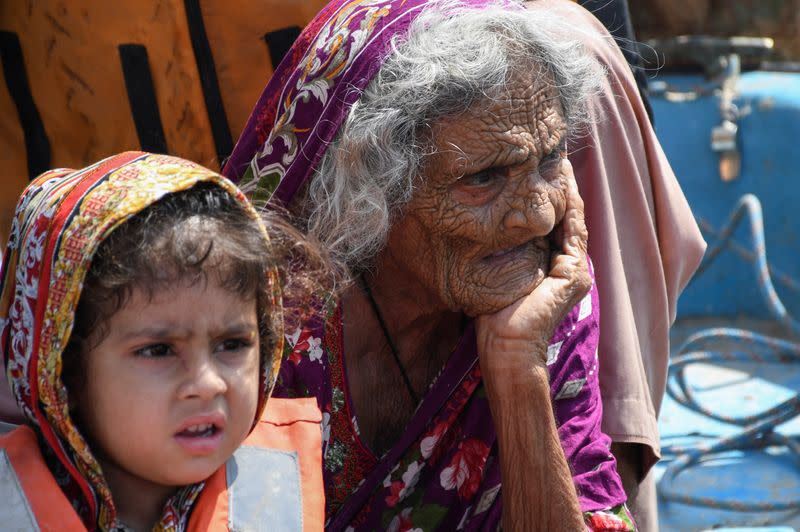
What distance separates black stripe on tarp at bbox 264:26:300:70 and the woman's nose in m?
1.53

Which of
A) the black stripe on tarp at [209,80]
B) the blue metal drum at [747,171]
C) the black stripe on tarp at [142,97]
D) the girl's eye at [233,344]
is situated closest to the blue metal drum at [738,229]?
the blue metal drum at [747,171]

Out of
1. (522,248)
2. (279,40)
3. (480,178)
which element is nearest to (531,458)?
(522,248)

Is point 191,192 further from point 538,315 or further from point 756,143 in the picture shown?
point 756,143

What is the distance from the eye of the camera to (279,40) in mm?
3217

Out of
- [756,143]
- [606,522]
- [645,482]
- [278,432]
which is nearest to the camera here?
[278,432]

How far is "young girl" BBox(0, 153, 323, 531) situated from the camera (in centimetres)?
183

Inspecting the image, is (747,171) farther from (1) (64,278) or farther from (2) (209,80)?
(1) (64,278)

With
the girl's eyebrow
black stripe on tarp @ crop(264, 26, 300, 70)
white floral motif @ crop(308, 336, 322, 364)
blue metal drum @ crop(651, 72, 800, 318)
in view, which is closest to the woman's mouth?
white floral motif @ crop(308, 336, 322, 364)

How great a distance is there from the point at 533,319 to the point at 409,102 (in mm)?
505

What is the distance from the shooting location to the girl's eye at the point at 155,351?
1.86 meters

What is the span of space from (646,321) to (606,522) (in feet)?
2.46

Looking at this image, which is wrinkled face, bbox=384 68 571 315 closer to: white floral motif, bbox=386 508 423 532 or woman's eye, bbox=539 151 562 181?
woman's eye, bbox=539 151 562 181

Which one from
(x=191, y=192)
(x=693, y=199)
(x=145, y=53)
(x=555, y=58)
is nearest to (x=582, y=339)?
(x=555, y=58)

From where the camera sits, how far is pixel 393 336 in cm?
273
